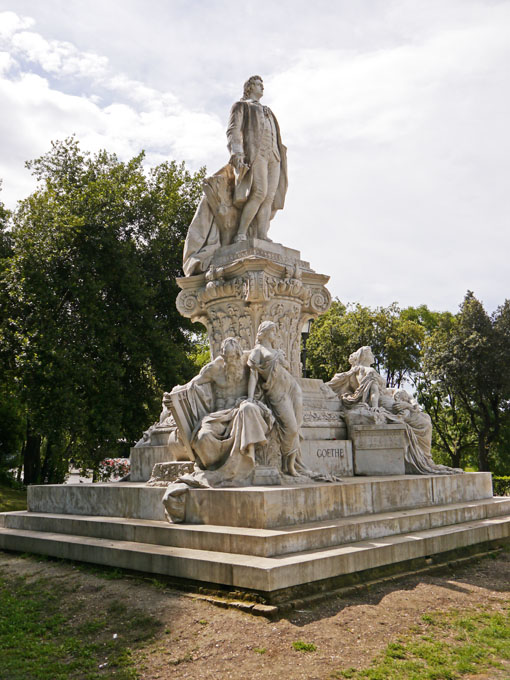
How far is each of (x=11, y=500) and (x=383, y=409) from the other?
44.0 feet

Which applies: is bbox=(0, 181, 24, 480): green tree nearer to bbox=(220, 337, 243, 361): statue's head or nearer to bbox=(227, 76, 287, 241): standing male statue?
bbox=(227, 76, 287, 241): standing male statue

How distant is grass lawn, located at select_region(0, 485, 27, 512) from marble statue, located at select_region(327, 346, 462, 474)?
34.6 feet

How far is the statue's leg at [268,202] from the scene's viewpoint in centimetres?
1116

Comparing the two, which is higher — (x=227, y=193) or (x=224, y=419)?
(x=227, y=193)

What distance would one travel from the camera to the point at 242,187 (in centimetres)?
1101

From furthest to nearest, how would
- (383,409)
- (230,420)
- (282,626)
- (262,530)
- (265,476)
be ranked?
(383,409) → (230,420) → (265,476) → (262,530) → (282,626)

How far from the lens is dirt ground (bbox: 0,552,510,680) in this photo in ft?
14.3

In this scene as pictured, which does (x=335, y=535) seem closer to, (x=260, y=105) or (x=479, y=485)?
(x=479, y=485)

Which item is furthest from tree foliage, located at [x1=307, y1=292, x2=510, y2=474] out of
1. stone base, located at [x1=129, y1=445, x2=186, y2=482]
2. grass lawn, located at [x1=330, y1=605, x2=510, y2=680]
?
grass lawn, located at [x1=330, y1=605, x2=510, y2=680]

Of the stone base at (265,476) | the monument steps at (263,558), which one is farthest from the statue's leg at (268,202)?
the monument steps at (263,558)

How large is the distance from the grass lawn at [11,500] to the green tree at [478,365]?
1868 cm

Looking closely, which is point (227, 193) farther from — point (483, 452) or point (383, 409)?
point (483, 452)

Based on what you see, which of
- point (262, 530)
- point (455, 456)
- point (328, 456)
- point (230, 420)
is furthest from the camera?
point (455, 456)

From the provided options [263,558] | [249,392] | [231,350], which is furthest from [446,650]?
[231,350]
